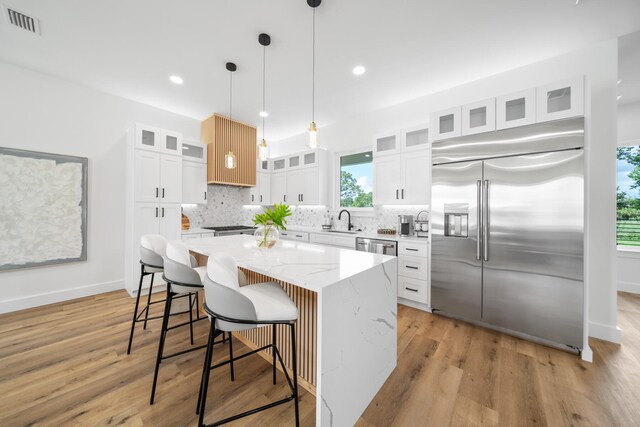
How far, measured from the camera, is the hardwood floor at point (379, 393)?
1490 mm

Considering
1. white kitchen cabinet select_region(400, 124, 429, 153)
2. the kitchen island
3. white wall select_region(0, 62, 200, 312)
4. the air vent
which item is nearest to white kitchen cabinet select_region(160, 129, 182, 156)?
white wall select_region(0, 62, 200, 312)

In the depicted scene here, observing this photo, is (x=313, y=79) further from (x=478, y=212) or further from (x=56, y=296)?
(x=56, y=296)

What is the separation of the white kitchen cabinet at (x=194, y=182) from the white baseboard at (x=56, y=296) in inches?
66.4

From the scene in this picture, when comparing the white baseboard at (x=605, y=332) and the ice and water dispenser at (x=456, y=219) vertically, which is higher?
the ice and water dispenser at (x=456, y=219)

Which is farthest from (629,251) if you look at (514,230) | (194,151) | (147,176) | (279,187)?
(147,176)

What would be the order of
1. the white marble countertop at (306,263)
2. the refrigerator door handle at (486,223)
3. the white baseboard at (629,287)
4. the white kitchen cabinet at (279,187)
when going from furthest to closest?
the white kitchen cabinet at (279,187), the white baseboard at (629,287), the refrigerator door handle at (486,223), the white marble countertop at (306,263)

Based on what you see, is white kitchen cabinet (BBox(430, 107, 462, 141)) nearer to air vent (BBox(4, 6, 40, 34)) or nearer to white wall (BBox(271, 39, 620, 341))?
white wall (BBox(271, 39, 620, 341))

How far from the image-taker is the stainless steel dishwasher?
3338 mm

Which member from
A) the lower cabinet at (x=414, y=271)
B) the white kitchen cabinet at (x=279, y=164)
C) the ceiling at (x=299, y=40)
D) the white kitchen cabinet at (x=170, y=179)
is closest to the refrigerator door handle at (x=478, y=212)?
the lower cabinet at (x=414, y=271)

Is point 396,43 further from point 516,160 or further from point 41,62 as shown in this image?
point 41,62

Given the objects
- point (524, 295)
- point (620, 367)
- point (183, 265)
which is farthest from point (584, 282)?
point (183, 265)

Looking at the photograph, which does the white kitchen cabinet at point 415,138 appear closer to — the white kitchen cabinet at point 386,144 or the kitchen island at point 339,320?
the white kitchen cabinet at point 386,144

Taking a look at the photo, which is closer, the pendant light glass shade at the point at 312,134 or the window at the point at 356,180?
the pendant light glass shade at the point at 312,134

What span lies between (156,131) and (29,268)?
2410 millimetres
